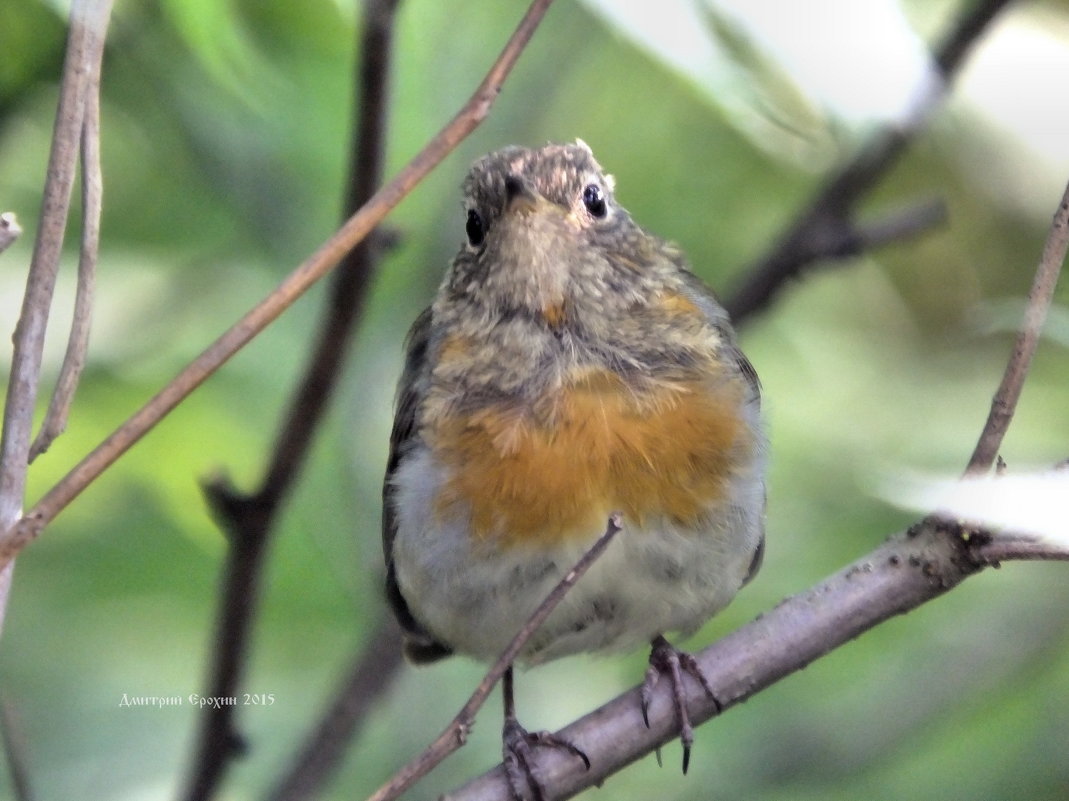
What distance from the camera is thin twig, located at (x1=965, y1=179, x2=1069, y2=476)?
212 centimetres

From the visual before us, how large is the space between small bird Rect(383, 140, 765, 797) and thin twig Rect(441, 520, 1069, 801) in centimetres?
18

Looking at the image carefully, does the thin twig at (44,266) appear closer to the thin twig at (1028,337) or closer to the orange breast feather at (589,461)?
the thin twig at (1028,337)

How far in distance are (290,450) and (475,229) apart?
101 cm

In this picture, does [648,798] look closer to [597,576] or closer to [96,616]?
[597,576]

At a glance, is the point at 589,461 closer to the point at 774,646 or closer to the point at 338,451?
the point at 774,646

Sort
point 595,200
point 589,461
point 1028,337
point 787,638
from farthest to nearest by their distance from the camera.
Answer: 1. point 595,200
2. point 589,461
3. point 787,638
4. point 1028,337

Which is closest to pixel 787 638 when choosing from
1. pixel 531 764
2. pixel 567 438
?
pixel 531 764

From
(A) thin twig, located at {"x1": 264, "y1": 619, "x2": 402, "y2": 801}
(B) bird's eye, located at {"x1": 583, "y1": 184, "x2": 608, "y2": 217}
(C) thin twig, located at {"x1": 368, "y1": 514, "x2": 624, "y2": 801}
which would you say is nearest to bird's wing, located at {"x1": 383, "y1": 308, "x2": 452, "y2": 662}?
(A) thin twig, located at {"x1": 264, "y1": 619, "x2": 402, "y2": 801}

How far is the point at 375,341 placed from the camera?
404cm

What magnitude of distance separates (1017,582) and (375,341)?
1.87m

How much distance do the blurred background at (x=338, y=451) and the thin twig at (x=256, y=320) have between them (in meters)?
1.35

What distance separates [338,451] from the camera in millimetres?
3895

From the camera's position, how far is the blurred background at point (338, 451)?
3.48 m

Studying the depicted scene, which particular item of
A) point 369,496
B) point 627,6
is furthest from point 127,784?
point 627,6
